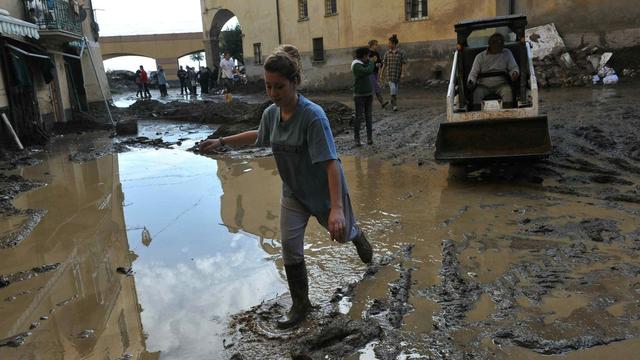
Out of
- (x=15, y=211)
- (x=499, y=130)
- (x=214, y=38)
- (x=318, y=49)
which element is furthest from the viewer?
(x=214, y=38)

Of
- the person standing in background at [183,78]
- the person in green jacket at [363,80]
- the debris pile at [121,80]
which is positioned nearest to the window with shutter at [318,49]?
the person standing in background at [183,78]

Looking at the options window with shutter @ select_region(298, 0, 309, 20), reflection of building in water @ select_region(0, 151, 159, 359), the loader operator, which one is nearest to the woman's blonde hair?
reflection of building in water @ select_region(0, 151, 159, 359)

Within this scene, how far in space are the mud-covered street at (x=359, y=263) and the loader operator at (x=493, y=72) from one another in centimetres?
110

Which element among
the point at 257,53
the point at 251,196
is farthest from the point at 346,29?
the point at 251,196

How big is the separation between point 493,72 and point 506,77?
7.9 inches

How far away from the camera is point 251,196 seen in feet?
23.1

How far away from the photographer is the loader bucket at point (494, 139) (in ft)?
20.7

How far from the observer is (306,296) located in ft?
11.4

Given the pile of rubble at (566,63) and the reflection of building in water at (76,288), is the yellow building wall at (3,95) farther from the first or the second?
the pile of rubble at (566,63)

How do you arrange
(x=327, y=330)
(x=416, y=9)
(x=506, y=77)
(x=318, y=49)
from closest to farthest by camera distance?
(x=327, y=330) < (x=506, y=77) < (x=416, y=9) < (x=318, y=49)

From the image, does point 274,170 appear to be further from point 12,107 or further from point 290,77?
point 12,107

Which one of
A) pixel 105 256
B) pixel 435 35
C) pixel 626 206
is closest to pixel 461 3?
pixel 435 35

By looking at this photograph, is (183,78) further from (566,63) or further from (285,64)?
(285,64)

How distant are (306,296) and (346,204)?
2.29 feet
